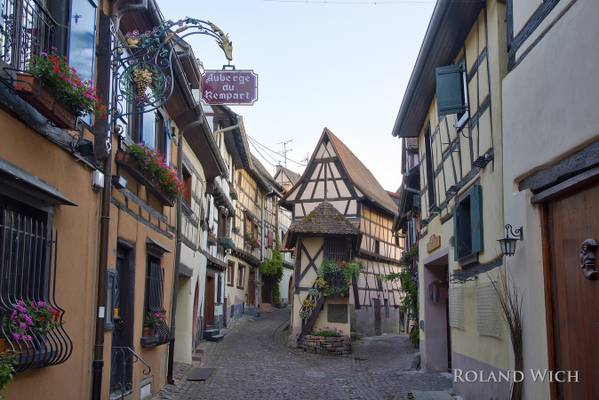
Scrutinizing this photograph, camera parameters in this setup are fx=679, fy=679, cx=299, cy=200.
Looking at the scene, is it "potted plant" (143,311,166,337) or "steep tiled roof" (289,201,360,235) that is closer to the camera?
"potted plant" (143,311,166,337)

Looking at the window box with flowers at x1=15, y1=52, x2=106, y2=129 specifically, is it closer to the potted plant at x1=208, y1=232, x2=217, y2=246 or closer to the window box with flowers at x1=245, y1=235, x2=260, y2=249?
the potted plant at x1=208, y1=232, x2=217, y2=246

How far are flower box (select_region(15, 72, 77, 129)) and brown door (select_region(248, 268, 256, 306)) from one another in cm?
2415

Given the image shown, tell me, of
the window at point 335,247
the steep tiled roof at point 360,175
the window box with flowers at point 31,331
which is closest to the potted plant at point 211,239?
the window at point 335,247

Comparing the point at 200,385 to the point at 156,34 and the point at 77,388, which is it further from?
the point at 156,34

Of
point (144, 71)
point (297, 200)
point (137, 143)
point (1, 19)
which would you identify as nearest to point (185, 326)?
point (137, 143)

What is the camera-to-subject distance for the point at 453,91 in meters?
9.80

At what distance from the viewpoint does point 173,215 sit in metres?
12.4

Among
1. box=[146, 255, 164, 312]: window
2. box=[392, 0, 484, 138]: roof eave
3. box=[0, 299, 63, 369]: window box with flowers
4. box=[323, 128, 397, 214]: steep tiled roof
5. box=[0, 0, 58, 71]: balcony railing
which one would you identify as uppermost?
box=[323, 128, 397, 214]: steep tiled roof

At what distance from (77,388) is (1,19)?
3599mm

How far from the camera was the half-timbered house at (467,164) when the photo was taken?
26.3ft

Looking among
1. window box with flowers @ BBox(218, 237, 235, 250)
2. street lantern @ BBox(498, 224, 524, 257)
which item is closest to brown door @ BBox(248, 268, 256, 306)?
window box with flowers @ BBox(218, 237, 235, 250)

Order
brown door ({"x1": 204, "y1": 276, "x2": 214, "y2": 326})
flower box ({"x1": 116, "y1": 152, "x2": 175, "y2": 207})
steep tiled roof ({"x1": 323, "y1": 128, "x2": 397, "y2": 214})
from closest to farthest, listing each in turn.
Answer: flower box ({"x1": 116, "y1": 152, "x2": 175, "y2": 207}), brown door ({"x1": 204, "y1": 276, "x2": 214, "y2": 326}), steep tiled roof ({"x1": 323, "y1": 128, "x2": 397, "y2": 214})

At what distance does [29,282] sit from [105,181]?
211 cm

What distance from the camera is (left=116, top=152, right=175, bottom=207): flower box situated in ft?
26.9
